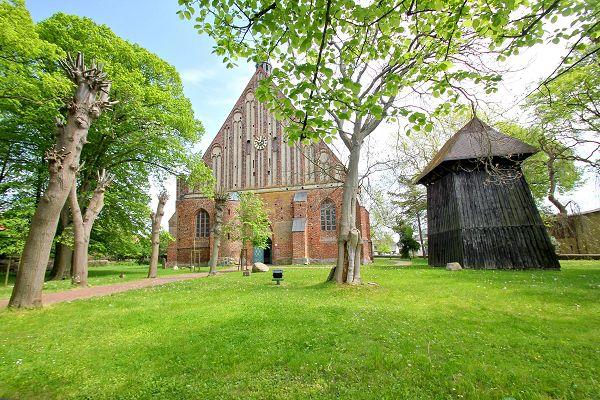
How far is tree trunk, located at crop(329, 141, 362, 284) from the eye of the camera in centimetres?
1076

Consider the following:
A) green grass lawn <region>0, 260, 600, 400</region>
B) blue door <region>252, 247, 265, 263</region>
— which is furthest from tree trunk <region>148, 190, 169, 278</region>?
blue door <region>252, 247, 265, 263</region>

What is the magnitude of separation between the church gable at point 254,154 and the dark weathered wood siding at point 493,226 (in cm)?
1395

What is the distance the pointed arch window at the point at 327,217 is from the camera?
93.9 ft

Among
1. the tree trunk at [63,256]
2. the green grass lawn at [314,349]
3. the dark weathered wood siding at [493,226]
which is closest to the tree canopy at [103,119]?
the tree trunk at [63,256]

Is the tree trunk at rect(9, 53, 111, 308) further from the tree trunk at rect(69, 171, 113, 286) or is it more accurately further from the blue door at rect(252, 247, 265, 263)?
the blue door at rect(252, 247, 265, 263)

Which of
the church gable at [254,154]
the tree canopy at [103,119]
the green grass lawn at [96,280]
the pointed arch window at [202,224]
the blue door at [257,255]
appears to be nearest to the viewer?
the green grass lawn at [96,280]

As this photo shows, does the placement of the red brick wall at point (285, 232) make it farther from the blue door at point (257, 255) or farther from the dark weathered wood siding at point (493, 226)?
the dark weathered wood siding at point (493, 226)

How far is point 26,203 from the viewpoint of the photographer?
1680 centimetres

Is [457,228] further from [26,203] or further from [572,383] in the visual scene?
[26,203]

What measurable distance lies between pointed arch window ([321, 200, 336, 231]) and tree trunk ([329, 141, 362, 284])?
16991mm

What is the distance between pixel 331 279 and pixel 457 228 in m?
9.11

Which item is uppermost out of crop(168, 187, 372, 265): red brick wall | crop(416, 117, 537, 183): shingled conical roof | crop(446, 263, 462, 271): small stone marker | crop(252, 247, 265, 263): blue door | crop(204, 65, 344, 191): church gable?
crop(204, 65, 344, 191): church gable

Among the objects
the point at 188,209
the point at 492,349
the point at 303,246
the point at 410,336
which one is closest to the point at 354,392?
the point at 410,336

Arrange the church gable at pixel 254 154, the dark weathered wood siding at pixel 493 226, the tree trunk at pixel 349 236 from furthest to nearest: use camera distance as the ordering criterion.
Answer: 1. the church gable at pixel 254 154
2. the dark weathered wood siding at pixel 493 226
3. the tree trunk at pixel 349 236
